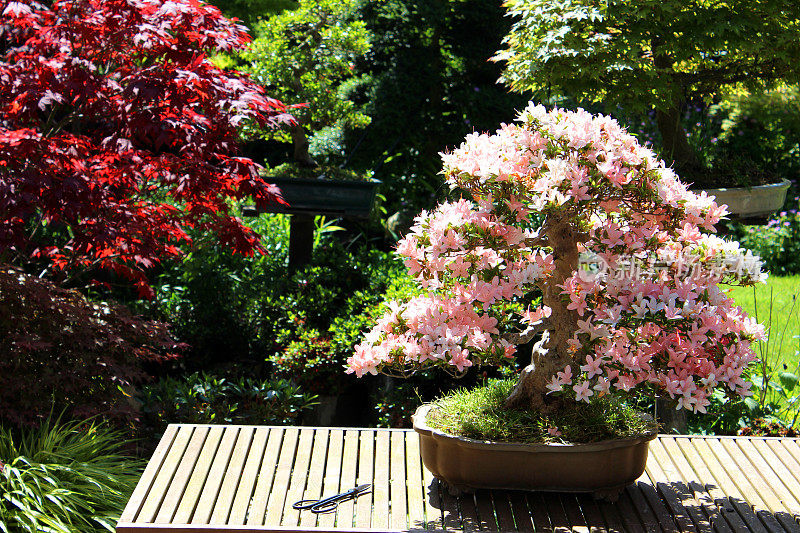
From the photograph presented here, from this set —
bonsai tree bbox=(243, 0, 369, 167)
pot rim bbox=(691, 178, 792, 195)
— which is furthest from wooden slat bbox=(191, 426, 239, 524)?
pot rim bbox=(691, 178, 792, 195)

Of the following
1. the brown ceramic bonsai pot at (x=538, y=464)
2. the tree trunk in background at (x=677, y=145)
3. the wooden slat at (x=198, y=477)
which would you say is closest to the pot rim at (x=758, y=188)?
the tree trunk in background at (x=677, y=145)

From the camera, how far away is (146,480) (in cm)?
237

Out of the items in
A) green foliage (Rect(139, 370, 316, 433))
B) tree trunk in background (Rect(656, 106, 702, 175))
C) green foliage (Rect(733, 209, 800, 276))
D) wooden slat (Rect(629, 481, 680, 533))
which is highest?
tree trunk in background (Rect(656, 106, 702, 175))

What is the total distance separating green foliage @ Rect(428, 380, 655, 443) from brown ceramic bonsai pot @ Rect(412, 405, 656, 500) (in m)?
0.04

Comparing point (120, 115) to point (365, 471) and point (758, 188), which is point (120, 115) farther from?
point (758, 188)

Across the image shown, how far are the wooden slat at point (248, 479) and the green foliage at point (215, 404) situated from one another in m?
1.02

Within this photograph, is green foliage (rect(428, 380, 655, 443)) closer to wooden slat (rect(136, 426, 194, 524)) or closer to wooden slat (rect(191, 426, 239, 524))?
wooden slat (rect(191, 426, 239, 524))

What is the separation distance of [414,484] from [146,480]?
77 cm

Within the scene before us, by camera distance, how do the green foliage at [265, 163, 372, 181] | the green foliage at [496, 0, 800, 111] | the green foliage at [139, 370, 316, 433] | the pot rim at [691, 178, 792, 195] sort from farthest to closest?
the green foliage at [265, 163, 372, 181] < the green foliage at [139, 370, 316, 433] < the pot rim at [691, 178, 792, 195] < the green foliage at [496, 0, 800, 111]

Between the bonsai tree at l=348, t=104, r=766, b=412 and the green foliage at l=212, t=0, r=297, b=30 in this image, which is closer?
the bonsai tree at l=348, t=104, r=766, b=412

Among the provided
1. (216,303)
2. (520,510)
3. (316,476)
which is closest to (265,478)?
(316,476)

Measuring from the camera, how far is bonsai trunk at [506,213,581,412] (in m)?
2.33

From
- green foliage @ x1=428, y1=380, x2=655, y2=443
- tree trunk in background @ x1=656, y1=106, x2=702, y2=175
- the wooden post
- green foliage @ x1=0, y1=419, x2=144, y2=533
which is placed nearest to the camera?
green foliage @ x1=428, y1=380, x2=655, y2=443

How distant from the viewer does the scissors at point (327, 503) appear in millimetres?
2205
